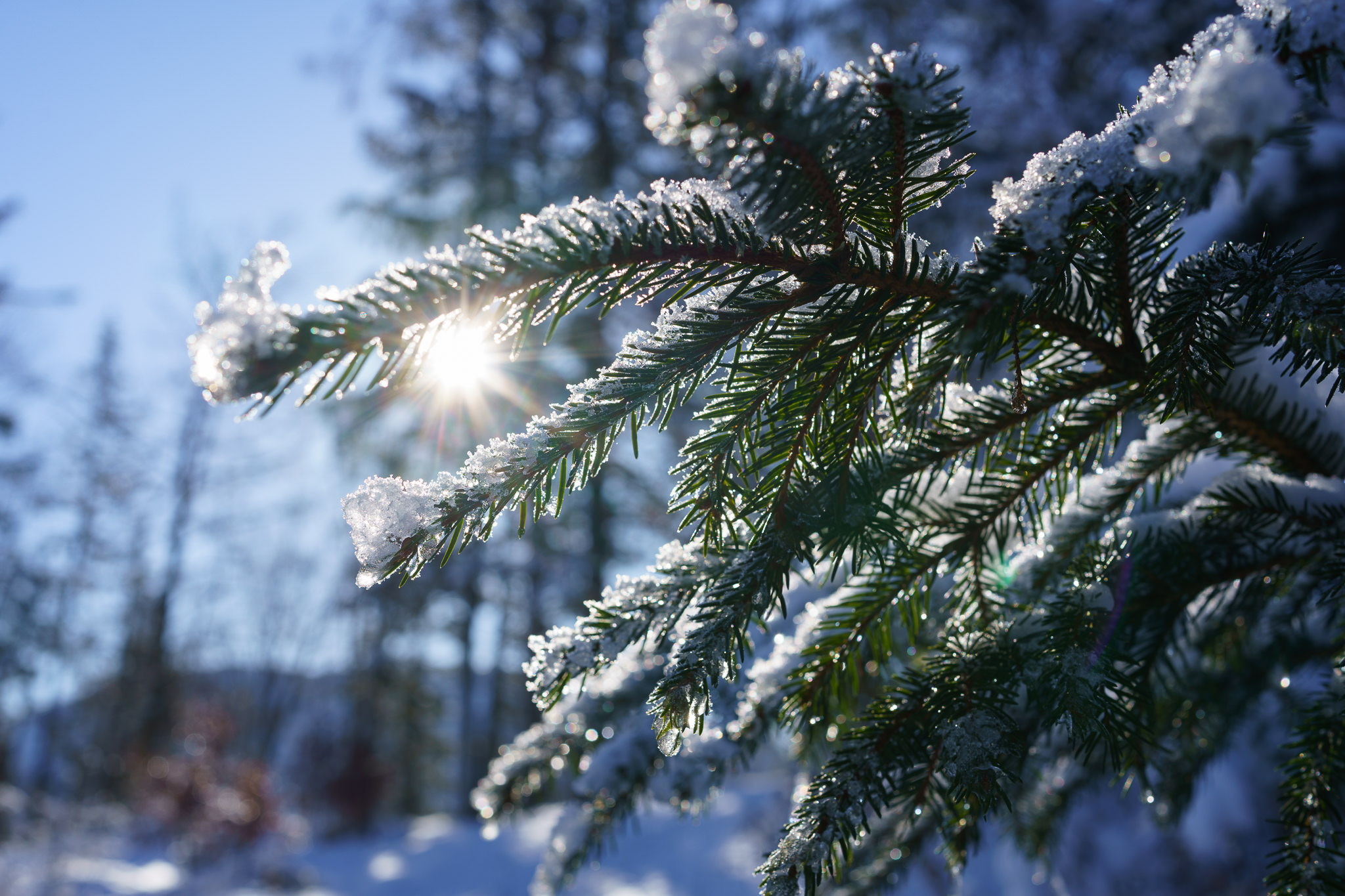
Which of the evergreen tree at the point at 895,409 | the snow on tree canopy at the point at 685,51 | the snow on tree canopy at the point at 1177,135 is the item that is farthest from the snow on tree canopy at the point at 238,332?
the snow on tree canopy at the point at 1177,135

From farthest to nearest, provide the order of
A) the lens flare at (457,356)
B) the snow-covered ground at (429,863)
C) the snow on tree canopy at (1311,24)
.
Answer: the snow-covered ground at (429,863)
the lens flare at (457,356)
the snow on tree canopy at (1311,24)

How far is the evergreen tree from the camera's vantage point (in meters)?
0.59

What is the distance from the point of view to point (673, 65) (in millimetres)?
505

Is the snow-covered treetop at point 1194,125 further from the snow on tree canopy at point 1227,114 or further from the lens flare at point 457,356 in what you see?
the lens flare at point 457,356

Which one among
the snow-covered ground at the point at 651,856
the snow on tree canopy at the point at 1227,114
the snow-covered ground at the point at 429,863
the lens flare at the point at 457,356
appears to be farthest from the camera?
the snow-covered ground at the point at 429,863

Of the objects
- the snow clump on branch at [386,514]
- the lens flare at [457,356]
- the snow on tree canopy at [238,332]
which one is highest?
the lens flare at [457,356]

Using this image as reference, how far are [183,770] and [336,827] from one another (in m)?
5.84

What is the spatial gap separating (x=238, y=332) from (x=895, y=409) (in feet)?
2.28

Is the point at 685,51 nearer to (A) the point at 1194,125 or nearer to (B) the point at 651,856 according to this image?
(A) the point at 1194,125

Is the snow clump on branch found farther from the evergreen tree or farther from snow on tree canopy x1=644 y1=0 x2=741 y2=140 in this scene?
snow on tree canopy x1=644 y1=0 x2=741 y2=140

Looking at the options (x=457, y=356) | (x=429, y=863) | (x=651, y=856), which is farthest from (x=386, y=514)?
(x=429, y=863)

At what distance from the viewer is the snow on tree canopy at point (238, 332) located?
1.84 ft

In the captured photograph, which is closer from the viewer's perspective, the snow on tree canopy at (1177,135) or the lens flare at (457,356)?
the snow on tree canopy at (1177,135)

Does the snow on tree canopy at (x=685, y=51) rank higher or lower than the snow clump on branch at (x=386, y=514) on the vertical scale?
higher
